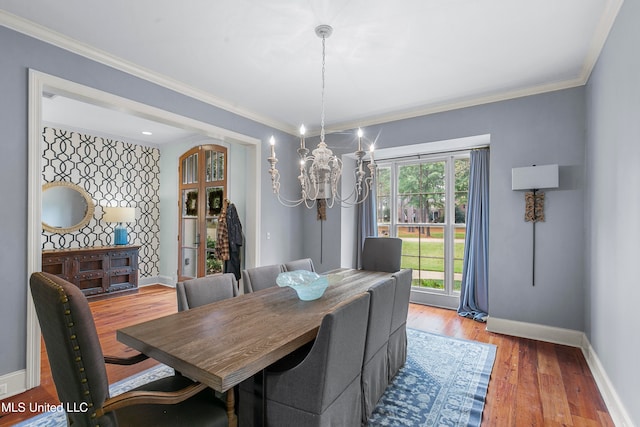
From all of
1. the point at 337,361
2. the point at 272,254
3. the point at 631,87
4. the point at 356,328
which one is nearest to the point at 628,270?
the point at 631,87

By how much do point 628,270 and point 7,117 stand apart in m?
4.40

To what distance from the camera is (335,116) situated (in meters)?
4.43

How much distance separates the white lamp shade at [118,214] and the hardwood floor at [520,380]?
6.22 ft

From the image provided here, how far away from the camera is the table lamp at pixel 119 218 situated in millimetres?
5355

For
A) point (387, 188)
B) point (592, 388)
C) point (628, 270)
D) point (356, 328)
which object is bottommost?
point (592, 388)

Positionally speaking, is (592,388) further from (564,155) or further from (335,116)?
(335,116)

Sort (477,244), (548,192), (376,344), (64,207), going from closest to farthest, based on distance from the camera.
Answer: (376,344), (548,192), (477,244), (64,207)

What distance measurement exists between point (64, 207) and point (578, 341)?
716cm

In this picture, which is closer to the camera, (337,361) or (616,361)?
(337,361)

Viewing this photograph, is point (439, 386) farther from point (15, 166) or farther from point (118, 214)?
point (118, 214)

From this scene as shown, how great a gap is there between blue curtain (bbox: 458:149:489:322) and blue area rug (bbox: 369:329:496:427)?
1008 mm

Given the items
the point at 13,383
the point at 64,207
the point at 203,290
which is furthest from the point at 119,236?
the point at 203,290

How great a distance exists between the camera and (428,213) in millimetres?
4762

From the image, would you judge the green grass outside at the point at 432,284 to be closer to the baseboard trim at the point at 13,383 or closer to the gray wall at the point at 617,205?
the gray wall at the point at 617,205
